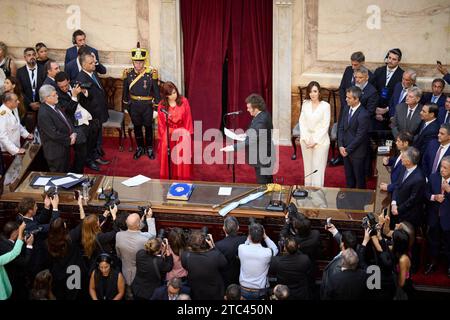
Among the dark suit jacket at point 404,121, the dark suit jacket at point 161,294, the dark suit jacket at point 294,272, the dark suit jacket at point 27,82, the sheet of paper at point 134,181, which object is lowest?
the dark suit jacket at point 161,294

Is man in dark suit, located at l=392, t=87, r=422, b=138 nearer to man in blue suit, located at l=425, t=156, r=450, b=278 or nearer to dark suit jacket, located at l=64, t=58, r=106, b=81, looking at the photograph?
man in blue suit, located at l=425, t=156, r=450, b=278

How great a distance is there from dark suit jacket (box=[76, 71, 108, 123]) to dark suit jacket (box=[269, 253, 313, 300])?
460 centimetres

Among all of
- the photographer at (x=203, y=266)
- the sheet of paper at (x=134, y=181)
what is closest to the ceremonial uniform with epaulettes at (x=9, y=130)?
the sheet of paper at (x=134, y=181)

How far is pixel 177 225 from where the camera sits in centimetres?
773

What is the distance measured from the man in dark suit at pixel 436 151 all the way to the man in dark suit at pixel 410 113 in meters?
0.80

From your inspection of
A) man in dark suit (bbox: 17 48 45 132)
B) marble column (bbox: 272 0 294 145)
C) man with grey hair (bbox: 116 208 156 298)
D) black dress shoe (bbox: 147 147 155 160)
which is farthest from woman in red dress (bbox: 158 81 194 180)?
man with grey hair (bbox: 116 208 156 298)

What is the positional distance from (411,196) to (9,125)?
4.79 metres

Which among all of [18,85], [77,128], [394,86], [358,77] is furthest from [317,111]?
[18,85]

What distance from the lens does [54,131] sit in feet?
29.0

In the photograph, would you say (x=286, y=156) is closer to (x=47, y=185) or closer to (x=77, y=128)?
(x=77, y=128)

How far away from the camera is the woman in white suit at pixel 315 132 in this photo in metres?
8.83

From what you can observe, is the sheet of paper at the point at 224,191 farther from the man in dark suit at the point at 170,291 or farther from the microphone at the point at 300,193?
the man in dark suit at the point at 170,291

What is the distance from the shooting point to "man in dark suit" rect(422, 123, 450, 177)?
302 inches

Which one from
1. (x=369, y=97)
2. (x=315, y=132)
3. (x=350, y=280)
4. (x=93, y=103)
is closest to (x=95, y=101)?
(x=93, y=103)
